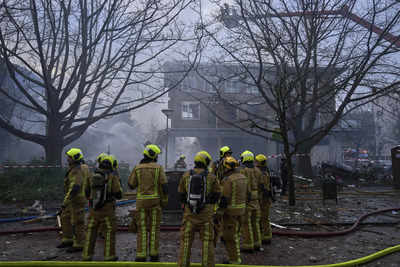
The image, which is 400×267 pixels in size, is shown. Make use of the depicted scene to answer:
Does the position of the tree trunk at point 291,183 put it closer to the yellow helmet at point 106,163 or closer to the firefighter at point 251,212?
the firefighter at point 251,212

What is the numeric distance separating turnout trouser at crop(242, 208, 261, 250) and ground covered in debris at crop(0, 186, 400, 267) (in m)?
0.18

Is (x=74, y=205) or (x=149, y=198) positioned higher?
(x=149, y=198)

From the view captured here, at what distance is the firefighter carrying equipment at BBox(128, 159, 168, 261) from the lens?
4465mm

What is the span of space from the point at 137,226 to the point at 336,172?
14847mm

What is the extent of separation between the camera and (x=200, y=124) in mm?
28391

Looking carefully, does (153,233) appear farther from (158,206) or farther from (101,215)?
(101,215)

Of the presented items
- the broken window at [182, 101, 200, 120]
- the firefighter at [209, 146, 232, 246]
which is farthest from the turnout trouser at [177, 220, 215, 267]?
the broken window at [182, 101, 200, 120]

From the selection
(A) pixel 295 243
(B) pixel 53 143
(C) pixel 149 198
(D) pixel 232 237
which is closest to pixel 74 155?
(C) pixel 149 198

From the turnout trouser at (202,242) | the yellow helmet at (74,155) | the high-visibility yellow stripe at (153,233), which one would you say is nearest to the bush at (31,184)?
the yellow helmet at (74,155)

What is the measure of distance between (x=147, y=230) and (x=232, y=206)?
54.6 inches

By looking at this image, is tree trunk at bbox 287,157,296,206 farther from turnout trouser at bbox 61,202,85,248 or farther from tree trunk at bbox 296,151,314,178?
tree trunk at bbox 296,151,314,178

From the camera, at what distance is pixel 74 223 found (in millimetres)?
5203

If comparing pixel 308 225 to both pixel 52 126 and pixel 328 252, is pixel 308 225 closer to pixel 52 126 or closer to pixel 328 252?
pixel 328 252

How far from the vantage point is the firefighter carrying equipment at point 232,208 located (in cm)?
438
